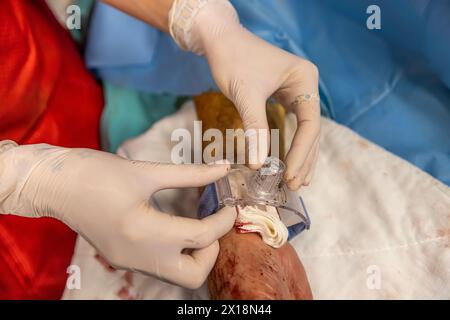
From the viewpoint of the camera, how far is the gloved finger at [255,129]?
3.55 feet

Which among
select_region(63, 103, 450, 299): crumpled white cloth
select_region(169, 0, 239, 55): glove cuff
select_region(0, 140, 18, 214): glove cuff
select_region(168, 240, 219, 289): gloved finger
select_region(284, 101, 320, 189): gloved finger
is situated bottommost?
select_region(63, 103, 450, 299): crumpled white cloth

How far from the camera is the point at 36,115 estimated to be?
54.2 inches

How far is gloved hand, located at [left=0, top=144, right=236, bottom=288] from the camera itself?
0.95 m

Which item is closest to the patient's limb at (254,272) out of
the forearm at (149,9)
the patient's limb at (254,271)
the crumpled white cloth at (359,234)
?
the patient's limb at (254,271)

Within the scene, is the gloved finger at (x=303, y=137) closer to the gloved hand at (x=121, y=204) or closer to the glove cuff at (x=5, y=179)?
the gloved hand at (x=121, y=204)

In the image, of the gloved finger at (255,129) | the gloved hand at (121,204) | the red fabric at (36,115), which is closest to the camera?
the gloved hand at (121,204)

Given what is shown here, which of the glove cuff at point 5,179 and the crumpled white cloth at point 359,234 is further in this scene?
the crumpled white cloth at point 359,234

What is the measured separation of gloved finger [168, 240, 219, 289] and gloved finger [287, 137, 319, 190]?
240 millimetres

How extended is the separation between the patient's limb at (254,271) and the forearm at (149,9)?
0.65m

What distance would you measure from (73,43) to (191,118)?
0.51 m

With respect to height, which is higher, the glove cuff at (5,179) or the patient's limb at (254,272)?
the glove cuff at (5,179)

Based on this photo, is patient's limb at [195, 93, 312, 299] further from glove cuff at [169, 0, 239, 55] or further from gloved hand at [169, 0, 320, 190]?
glove cuff at [169, 0, 239, 55]

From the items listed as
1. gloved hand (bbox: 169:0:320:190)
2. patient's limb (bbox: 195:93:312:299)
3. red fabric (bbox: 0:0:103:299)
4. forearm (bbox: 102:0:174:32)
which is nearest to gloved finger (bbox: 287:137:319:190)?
gloved hand (bbox: 169:0:320:190)
